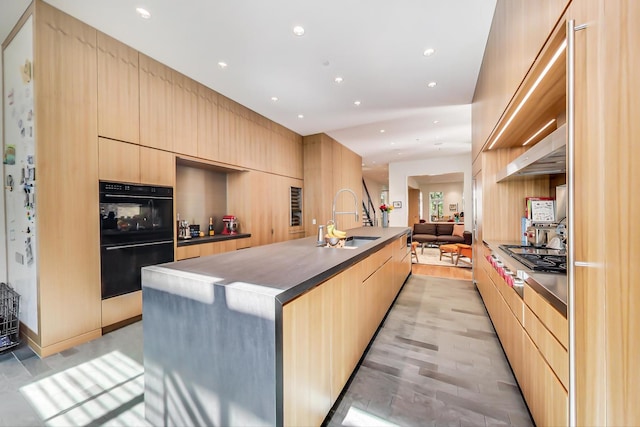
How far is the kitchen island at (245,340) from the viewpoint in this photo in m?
1.07

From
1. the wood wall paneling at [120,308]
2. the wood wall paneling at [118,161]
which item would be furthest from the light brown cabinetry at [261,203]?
the wood wall paneling at [120,308]

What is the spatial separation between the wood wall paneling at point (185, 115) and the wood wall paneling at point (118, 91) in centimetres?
46

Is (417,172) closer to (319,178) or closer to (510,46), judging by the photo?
(319,178)

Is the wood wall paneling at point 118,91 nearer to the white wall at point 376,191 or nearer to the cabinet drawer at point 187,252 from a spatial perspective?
the cabinet drawer at point 187,252

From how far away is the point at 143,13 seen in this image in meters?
2.31

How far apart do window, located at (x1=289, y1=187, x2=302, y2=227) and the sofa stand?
4141 mm

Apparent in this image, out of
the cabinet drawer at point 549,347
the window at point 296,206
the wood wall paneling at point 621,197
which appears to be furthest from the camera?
the window at point 296,206

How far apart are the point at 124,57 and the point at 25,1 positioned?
72cm

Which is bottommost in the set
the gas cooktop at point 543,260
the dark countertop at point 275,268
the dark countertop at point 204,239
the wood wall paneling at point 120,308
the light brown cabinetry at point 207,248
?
the wood wall paneling at point 120,308

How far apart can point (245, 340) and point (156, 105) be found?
3.20 meters

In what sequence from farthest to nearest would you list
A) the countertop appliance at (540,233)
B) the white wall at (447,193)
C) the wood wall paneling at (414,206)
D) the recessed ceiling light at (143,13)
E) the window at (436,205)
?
the window at (436,205) < the white wall at (447,193) < the wood wall paneling at (414,206) < the countertop appliance at (540,233) < the recessed ceiling light at (143,13)

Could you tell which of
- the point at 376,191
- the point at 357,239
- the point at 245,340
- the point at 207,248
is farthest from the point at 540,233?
the point at 376,191

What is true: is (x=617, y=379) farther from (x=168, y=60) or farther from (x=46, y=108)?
(x=168, y=60)

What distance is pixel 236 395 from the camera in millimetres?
1135
